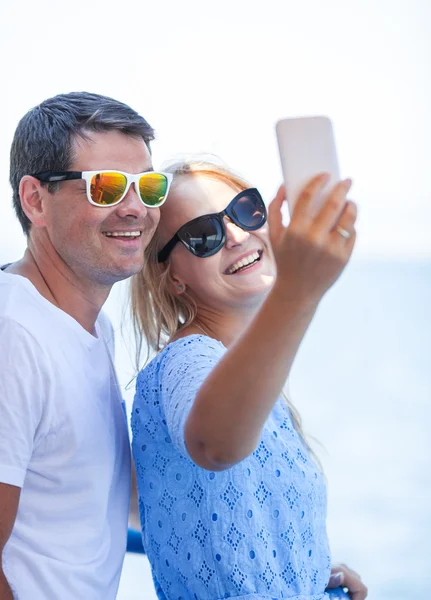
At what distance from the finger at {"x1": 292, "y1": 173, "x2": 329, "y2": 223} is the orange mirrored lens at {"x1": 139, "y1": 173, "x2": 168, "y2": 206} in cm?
69

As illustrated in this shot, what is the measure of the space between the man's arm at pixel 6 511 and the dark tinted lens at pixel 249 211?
2.22ft

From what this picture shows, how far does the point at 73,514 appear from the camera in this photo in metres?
1.47

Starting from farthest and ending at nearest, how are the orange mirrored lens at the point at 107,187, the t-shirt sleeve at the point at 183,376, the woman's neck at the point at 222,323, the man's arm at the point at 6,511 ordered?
the woman's neck at the point at 222,323 → the orange mirrored lens at the point at 107,187 → the man's arm at the point at 6,511 → the t-shirt sleeve at the point at 183,376

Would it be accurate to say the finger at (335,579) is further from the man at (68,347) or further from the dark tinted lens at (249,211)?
the dark tinted lens at (249,211)

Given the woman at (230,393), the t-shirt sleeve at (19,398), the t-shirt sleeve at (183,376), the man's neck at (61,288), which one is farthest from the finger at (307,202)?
the man's neck at (61,288)

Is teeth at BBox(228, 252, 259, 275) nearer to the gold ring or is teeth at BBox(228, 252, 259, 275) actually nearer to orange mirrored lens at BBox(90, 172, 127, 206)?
orange mirrored lens at BBox(90, 172, 127, 206)

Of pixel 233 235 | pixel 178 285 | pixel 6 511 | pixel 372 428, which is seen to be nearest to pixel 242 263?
pixel 233 235

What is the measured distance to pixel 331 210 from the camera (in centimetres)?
89

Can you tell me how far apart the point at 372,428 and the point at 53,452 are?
6.90 meters

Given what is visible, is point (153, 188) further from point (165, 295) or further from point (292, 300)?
point (292, 300)

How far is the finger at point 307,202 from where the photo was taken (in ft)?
2.93

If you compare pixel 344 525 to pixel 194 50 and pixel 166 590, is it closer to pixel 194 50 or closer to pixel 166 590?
pixel 166 590

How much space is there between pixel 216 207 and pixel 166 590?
749 mm

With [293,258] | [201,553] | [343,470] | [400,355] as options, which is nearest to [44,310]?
[201,553]
